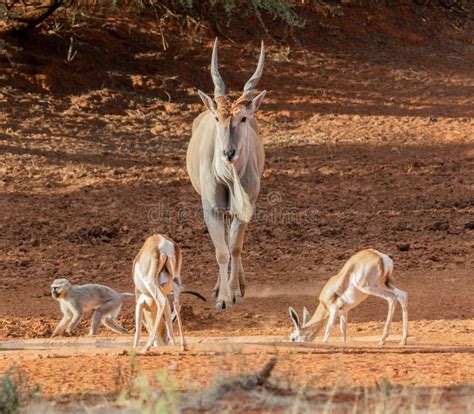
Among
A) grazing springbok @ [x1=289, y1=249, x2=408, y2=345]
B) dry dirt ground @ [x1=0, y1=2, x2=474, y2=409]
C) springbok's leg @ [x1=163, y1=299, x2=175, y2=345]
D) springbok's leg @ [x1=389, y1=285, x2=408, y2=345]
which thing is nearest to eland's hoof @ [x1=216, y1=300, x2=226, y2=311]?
dry dirt ground @ [x1=0, y1=2, x2=474, y2=409]

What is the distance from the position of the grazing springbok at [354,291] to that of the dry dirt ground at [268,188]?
32 centimetres

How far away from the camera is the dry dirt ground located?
8.62 metres

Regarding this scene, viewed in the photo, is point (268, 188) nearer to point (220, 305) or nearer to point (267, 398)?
point (220, 305)

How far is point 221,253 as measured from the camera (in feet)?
39.7

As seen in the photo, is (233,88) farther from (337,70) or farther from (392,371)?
(392,371)

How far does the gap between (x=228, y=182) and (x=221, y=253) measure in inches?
28.9

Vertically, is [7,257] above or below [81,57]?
below

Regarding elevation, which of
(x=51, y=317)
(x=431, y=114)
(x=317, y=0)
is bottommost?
(x=51, y=317)

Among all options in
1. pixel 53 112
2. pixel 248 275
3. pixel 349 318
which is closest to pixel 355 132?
pixel 53 112

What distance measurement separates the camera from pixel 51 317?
11836mm

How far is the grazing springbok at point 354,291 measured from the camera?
32.3 ft

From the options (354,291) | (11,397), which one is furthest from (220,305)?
(11,397)

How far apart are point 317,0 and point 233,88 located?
4.73 meters

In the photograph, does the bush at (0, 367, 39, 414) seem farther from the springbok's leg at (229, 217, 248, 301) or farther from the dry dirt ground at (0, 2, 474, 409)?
the springbok's leg at (229, 217, 248, 301)
